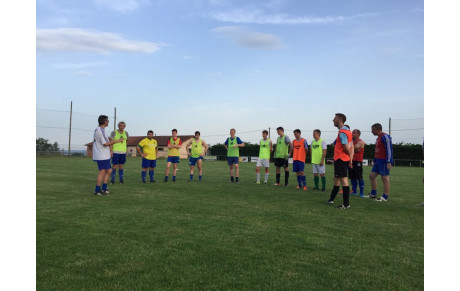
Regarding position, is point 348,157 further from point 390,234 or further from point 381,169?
point 390,234

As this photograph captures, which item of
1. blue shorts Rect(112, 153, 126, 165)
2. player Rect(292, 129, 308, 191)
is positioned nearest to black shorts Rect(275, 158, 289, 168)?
player Rect(292, 129, 308, 191)

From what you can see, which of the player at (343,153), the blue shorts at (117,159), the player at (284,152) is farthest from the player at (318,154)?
the blue shorts at (117,159)

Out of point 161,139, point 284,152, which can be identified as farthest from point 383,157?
point 161,139

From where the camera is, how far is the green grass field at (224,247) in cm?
331

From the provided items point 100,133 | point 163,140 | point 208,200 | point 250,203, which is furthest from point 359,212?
point 163,140

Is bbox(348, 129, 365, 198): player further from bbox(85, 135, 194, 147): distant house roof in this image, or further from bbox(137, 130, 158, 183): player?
bbox(85, 135, 194, 147): distant house roof

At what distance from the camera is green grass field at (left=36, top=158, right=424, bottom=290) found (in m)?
3.31

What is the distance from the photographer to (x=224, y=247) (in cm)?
436

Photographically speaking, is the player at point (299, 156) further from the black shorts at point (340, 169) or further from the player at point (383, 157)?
the black shorts at point (340, 169)

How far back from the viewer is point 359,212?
721cm

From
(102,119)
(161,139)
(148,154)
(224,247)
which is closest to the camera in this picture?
(224,247)

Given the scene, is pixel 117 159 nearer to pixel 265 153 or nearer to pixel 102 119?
pixel 102 119
